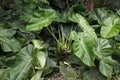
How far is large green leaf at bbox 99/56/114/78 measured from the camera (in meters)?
3.14

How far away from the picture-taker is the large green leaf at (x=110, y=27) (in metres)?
3.50

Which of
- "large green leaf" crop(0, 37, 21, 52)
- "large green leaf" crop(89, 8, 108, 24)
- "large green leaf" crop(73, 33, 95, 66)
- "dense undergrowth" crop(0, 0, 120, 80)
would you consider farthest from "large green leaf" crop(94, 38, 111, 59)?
"large green leaf" crop(0, 37, 21, 52)

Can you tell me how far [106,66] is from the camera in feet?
10.4

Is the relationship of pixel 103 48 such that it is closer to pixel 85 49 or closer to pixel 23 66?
pixel 85 49

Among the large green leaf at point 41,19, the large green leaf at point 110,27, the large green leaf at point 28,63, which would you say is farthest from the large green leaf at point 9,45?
the large green leaf at point 110,27

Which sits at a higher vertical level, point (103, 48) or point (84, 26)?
point (84, 26)

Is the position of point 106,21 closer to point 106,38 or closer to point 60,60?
point 106,38

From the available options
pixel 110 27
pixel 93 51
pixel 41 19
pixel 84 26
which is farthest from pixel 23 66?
pixel 110 27

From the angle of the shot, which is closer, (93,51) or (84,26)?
(93,51)

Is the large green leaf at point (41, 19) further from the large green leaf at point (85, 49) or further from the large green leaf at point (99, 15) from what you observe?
the large green leaf at point (99, 15)

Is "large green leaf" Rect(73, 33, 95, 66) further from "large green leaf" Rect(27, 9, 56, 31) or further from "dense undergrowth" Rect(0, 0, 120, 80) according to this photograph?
"large green leaf" Rect(27, 9, 56, 31)

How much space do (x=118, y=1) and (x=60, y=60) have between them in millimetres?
2205

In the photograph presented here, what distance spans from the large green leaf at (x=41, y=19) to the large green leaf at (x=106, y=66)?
3.13ft

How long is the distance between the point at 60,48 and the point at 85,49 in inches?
20.1
